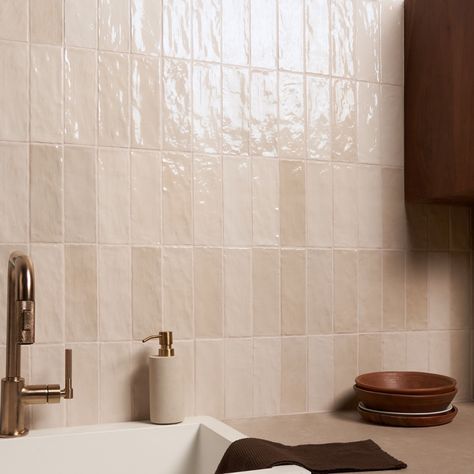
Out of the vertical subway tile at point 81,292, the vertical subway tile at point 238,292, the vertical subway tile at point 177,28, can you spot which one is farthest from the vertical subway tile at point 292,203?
the vertical subway tile at point 81,292

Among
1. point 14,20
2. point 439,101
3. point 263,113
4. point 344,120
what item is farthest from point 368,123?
point 14,20

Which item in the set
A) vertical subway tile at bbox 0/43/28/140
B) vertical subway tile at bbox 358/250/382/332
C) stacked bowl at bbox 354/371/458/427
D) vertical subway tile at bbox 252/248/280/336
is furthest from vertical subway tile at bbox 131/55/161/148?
stacked bowl at bbox 354/371/458/427

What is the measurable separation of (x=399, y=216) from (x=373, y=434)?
0.55 m

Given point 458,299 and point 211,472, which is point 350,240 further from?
point 211,472

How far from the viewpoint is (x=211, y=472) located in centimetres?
131

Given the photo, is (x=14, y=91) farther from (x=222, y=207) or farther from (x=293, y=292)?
(x=293, y=292)

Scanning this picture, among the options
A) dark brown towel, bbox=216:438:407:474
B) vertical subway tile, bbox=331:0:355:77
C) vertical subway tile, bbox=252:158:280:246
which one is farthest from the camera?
vertical subway tile, bbox=331:0:355:77

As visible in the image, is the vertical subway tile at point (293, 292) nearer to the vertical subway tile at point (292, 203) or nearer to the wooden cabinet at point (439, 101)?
the vertical subway tile at point (292, 203)

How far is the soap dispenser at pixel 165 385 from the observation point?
136 centimetres

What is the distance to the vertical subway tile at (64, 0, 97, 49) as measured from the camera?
1401 millimetres

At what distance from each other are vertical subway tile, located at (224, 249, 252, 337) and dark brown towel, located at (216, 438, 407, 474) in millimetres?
335

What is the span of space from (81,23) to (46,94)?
166mm

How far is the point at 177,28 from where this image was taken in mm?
1492

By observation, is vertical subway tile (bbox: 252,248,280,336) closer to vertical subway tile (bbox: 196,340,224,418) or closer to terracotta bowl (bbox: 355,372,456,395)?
vertical subway tile (bbox: 196,340,224,418)
